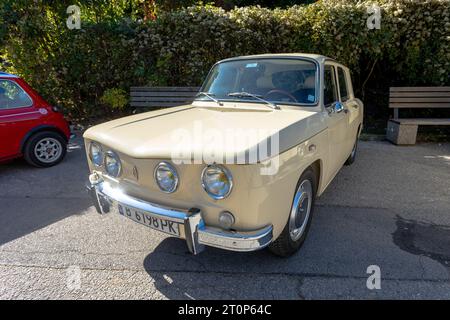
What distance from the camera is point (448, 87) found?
6.73 m

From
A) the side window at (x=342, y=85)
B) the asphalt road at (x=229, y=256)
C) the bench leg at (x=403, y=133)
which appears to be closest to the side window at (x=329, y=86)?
the side window at (x=342, y=85)

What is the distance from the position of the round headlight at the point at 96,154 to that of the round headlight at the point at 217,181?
1.12m

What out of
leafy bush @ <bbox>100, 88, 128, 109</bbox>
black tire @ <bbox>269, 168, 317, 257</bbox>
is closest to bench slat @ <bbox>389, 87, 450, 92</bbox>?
black tire @ <bbox>269, 168, 317, 257</bbox>

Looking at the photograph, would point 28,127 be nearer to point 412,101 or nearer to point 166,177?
point 166,177

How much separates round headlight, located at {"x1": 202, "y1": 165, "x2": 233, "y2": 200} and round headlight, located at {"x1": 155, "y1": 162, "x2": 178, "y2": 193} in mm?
242

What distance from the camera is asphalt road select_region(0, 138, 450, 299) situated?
2.35 meters

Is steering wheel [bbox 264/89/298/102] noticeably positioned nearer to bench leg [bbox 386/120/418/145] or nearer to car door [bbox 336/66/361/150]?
car door [bbox 336/66/361/150]

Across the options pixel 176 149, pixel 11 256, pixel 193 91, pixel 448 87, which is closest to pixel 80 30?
pixel 193 91

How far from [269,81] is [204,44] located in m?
4.55

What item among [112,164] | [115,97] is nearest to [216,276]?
[112,164]

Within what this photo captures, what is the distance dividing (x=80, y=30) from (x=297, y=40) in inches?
208

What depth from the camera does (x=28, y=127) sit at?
4922mm

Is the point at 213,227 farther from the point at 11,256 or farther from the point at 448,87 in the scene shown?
the point at 448,87

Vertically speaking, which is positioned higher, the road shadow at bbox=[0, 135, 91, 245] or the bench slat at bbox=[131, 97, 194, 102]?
the bench slat at bbox=[131, 97, 194, 102]
